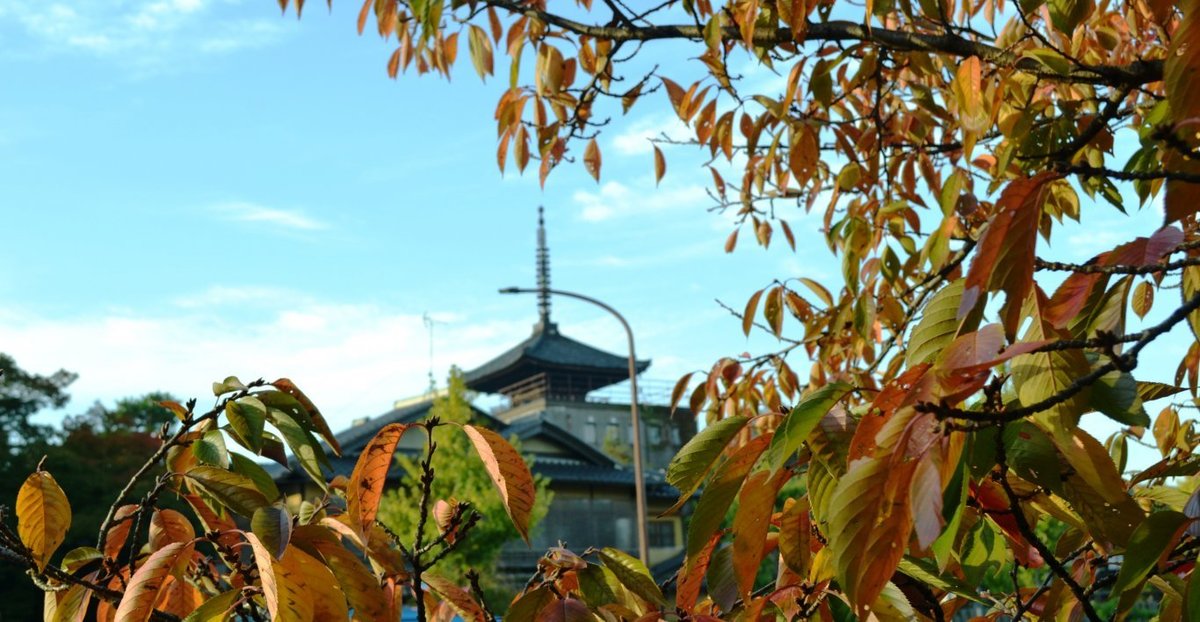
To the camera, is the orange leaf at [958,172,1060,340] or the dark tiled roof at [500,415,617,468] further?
the dark tiled roof at [500,415,617,468]

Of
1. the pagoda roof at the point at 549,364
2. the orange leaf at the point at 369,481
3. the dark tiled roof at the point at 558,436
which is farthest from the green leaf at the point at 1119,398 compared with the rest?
the pagoda roof at the point at 549,364

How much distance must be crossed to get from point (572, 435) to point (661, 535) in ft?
14.8

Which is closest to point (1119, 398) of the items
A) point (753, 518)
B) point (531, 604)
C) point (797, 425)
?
point (797, 425)

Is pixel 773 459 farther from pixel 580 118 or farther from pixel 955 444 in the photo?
pixel 580 118

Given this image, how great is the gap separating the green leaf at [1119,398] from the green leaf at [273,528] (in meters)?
0.88

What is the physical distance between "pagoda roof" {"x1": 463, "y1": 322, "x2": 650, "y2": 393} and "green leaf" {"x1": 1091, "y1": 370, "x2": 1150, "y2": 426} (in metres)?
44.7

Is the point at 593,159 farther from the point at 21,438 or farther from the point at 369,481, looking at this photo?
the point at 21,438

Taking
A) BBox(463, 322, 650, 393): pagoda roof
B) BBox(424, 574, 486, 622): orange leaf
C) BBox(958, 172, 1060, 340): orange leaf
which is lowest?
BBox(424, 574, 486, 622): orange leaf

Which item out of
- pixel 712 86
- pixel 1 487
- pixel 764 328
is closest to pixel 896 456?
pixel 712 86

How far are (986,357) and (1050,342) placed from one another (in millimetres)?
66

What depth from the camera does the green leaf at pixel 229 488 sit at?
56.6 inches

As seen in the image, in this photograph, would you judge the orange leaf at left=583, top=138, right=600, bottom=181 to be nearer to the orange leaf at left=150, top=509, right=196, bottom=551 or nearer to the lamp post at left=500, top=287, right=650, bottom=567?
the orange leaf at left=150, top=509, right=196, bottom=551

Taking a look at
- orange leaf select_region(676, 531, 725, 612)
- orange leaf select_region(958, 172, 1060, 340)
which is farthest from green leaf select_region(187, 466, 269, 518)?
orange leaf select_region(958, 172, 1060, 340)

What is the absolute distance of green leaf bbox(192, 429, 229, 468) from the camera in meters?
1.51
